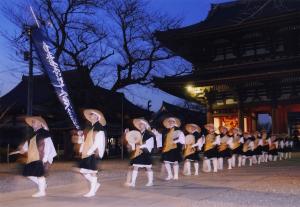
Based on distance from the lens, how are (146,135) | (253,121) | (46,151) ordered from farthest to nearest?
(253,121) → (146,135) → (46,151)

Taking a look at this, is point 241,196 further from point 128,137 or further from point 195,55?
point 195,55

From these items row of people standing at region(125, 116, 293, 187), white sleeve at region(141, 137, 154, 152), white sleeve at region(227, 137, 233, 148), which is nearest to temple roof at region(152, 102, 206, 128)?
row of people standing at region(125, 116, 293, 187)

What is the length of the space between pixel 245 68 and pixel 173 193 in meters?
14.2

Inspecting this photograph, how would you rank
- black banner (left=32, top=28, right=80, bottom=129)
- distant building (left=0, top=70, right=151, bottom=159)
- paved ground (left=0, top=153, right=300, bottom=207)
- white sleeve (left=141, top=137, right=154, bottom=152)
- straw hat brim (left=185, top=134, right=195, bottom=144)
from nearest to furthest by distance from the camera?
paved ground (left=0, top=153, right=300, bottom=207) → white sleeve (left=141, top=137, right=154, bottom=152) → black banner (left=32, top=28, right=80, bottom=129) → straw hat brim (left=185, top=134, right=195, bottom=144) → distant building (left=0, top=70, right=151, bottom=159)

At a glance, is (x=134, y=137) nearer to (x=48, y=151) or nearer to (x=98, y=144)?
(x=98, y=144)

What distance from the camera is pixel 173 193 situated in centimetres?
1013

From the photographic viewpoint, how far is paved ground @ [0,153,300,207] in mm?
8719

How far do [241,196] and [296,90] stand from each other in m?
15.7

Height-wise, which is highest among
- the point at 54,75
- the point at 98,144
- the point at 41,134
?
the point at 54,75

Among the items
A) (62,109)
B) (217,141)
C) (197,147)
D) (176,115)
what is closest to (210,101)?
(62,109)

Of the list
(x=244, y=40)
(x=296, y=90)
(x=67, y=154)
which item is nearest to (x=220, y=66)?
(x=244, y=40)

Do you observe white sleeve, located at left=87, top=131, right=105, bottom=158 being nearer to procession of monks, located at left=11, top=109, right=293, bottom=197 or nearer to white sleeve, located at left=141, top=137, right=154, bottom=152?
procession of monks, located at left=11, top=109, right=293, bottom=197

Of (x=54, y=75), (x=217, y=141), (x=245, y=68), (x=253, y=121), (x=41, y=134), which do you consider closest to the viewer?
(x=41, y=134)

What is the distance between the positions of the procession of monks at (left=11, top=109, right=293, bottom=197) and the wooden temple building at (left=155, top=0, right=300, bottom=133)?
2.80 m
